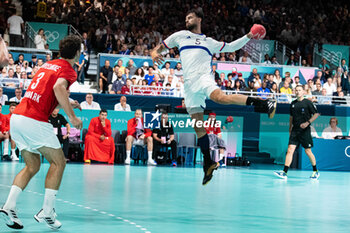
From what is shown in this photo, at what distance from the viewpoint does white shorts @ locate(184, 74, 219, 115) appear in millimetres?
8203

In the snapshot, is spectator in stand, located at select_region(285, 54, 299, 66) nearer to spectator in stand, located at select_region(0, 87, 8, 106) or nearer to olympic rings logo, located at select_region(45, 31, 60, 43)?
olympic rings logo, located at select_region(45, 31, 60, 43)

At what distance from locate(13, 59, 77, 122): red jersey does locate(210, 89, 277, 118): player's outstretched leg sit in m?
2.23

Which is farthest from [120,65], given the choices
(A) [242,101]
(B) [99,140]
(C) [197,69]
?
(A) [242,101]

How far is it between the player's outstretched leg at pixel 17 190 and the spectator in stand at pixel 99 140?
408 inches

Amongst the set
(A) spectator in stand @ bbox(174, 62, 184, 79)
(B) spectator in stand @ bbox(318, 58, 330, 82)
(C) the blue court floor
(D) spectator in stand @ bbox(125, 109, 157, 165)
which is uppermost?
(B) spectator in stand @ bbox(318, 58, 330, 82)

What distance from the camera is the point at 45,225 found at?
6.95m

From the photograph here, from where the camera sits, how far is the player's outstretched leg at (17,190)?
6469mm

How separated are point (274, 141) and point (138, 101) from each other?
18.3 ft

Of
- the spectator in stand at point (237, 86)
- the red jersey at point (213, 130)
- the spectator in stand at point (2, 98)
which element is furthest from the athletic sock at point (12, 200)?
the spectator in stand at point (237, 86)

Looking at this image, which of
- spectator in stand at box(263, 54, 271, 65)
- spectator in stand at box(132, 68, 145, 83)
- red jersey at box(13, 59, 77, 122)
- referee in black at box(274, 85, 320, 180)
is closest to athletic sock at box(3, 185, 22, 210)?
red jersey at box(13, 59, 77, 122)

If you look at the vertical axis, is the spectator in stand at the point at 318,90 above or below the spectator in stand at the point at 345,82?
below

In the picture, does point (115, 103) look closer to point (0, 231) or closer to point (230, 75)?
point (230, 75)

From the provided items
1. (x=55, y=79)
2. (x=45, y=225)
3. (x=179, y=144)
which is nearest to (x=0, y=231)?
(x=45, y=225)

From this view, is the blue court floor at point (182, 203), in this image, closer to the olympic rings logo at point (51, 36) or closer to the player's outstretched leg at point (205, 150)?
the player's outstretched leg at point (205, 150)
